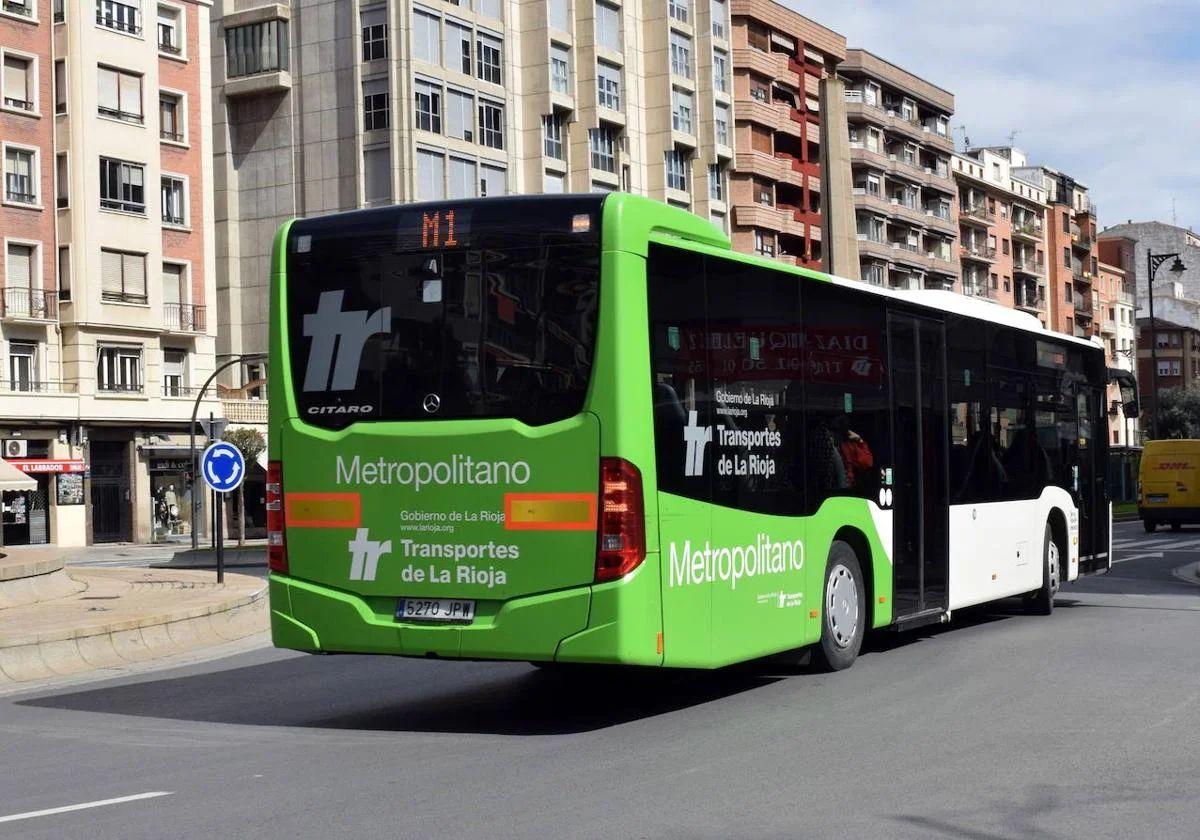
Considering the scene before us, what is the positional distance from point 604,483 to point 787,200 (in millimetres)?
82896

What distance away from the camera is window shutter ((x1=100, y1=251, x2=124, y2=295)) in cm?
5369

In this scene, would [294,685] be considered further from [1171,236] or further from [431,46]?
[1171,236]

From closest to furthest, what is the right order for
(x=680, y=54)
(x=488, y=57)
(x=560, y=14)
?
(x=488, y=57) < (x=560, y=14) < (x=680, y=54)

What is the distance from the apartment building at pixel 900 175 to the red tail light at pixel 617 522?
282 ft

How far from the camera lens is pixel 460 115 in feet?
209

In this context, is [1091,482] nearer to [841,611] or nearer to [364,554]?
[841,611]

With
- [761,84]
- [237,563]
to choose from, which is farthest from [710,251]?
[761,84]

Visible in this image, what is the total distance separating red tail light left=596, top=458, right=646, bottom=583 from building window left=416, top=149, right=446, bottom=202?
5163 cm

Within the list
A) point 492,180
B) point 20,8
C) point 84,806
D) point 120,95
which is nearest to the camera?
point 84,806

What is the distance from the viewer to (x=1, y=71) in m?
51.8

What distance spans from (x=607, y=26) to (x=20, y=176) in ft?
96.7

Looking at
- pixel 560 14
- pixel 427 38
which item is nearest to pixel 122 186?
pixel 427 38

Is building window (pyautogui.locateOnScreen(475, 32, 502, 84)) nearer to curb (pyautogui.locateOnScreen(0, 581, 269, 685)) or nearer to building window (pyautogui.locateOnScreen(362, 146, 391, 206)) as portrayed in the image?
building window (pyautogui.locateOnScreen(362, 146, 391, 206))

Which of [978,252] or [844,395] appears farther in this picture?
[978,252]
